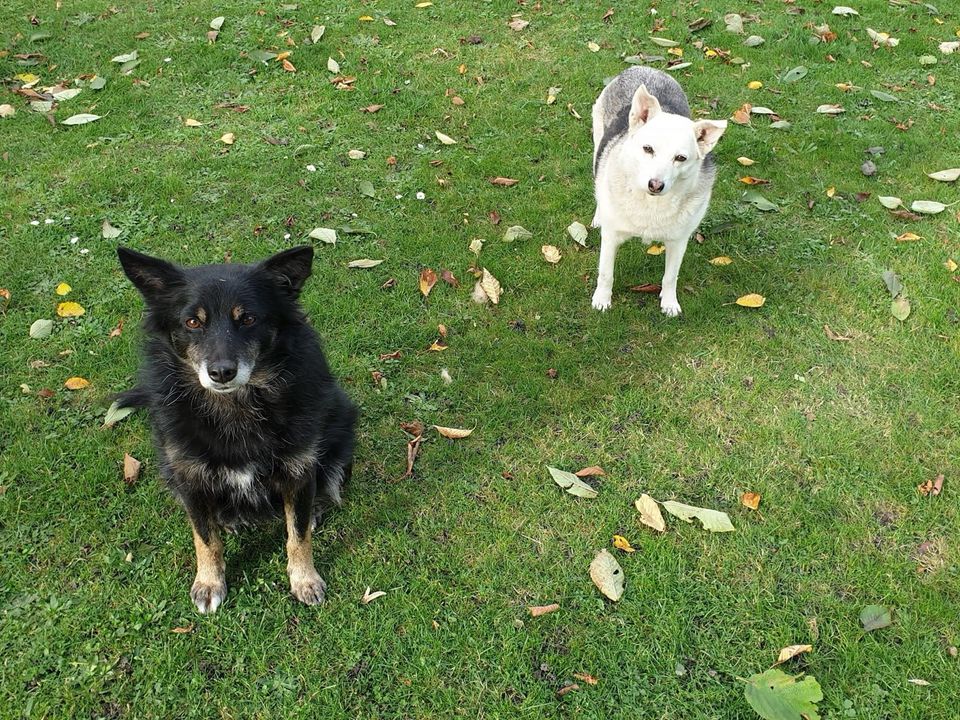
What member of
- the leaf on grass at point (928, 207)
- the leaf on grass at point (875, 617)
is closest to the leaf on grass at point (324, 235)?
the leaf on grass at point (875, 617)

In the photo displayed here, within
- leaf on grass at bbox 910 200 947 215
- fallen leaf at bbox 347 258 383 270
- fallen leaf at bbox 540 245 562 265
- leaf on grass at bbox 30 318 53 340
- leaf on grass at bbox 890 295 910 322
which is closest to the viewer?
leaf on grass at bbox 30 318 53 340

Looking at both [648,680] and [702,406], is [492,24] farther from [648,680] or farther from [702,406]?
[648,680]

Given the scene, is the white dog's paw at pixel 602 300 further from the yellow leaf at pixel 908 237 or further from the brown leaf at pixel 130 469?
the brown leaf at pixel 130 469

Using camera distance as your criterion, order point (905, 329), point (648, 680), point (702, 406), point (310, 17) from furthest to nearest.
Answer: point (310, 17)
point (905, 329)
point (702, 406)
point (648, 680)

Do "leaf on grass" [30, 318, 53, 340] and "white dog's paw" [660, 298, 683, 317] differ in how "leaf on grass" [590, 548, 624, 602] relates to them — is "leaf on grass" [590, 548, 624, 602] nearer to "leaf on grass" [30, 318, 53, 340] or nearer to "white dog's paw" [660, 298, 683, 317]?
"white dog's paw" [660, 298, 683, 317]

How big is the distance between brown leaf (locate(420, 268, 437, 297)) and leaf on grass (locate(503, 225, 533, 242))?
0.72 metres

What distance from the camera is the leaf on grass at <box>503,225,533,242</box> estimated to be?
5.23 m

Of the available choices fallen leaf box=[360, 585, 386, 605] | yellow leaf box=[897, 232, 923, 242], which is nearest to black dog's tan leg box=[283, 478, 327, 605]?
fallen leaf box=[360, 585, 386, 605]

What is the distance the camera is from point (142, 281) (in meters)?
2.68

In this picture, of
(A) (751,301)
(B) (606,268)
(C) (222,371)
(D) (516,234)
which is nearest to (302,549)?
(C) (222,371)

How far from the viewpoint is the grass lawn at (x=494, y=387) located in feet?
9.56

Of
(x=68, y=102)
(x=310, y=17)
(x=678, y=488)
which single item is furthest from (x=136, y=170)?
(x=678, y=488)

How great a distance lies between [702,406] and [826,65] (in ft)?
16.8

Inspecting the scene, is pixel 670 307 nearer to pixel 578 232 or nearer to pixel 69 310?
pixel 578 232
